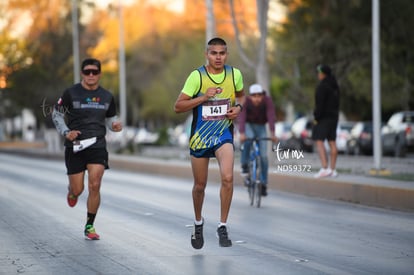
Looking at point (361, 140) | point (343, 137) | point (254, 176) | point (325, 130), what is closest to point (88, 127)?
point (254, 176)

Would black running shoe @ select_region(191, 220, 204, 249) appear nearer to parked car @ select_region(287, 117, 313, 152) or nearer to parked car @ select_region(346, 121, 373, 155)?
parked car @ select_region(346, 121, 373, 155)

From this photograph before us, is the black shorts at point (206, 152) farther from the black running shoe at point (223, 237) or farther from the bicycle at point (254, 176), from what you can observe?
the bicycle at point (254, 176)

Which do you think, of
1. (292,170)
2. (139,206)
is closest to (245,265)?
(139,206)

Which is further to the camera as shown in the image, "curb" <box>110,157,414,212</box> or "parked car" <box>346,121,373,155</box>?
"parked car" <box>346,121,373,155</box>

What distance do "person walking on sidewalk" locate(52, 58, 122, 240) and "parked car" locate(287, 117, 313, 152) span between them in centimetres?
3193

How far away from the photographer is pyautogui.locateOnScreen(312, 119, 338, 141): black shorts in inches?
738

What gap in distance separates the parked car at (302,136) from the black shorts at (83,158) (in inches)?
1256

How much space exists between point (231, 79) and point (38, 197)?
8227mm

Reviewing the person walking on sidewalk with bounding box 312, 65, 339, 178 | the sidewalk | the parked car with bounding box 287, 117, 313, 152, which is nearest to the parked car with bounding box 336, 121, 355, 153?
the parked car with bounding box 287, 117, 313, 152

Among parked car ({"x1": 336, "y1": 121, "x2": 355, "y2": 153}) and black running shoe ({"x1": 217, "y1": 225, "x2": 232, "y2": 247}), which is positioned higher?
parked car ({"x1": 336, "y1": 121, "x2": 355, "y2": 153})

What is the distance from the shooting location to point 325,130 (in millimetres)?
18750

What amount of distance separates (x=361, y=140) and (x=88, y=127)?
2880 cm

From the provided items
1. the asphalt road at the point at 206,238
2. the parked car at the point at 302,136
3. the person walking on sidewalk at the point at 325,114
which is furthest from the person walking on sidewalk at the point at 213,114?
the parked car at the point at 302,136

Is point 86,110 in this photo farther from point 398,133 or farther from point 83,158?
point 398,133
